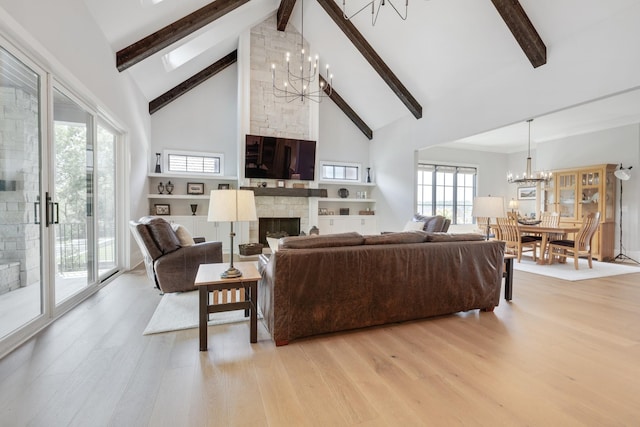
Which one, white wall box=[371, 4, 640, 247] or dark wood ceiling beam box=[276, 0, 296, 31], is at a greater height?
dark wood ceiling beam box=[276, 0, 296, 31]

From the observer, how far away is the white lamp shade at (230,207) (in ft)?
7.59

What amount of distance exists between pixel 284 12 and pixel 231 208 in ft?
18.1

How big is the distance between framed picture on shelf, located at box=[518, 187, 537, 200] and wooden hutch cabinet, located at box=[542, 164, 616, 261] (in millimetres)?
1154

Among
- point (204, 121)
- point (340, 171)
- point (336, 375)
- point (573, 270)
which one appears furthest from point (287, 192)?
point (573, 270)

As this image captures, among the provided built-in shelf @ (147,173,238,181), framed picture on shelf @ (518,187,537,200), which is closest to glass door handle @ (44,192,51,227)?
built-in shelf @ (147,173,238,181)

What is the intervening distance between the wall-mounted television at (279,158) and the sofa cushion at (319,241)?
4.42 meters

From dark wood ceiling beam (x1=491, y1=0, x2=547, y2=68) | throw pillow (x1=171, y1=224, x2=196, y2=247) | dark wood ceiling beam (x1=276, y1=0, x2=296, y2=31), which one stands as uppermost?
dark wood ceiling beam (x1=276, y1=0, x2=296, y2=31)

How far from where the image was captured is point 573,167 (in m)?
7.14

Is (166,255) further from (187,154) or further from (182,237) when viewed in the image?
(187,154)

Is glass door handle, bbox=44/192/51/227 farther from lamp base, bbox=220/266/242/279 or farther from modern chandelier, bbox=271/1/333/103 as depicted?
modern chandelier, bbox=271/1/333/103

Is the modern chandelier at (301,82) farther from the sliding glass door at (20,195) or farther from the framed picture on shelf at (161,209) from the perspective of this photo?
the sliding glass door at (20,195)

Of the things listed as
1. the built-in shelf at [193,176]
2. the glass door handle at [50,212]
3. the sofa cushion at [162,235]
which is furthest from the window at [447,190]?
the glass door handle at [50,212]

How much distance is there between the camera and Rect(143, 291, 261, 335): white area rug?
8.41ft

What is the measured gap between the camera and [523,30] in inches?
154
